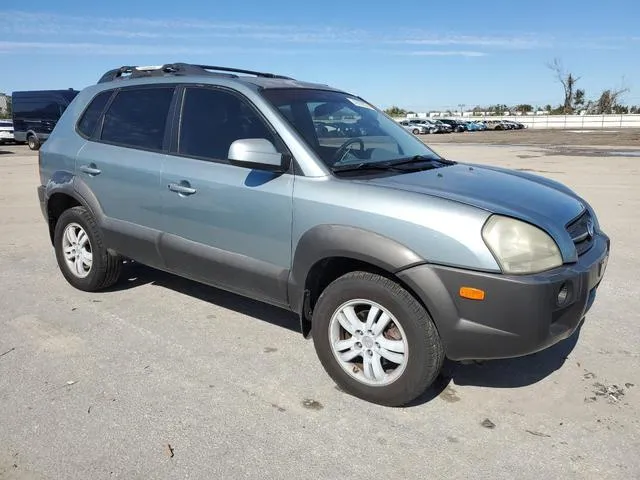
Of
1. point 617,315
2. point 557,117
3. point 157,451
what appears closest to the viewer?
point 157,451

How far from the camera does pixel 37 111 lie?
26672 mm

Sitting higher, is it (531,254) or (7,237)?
(531,254)

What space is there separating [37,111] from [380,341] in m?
27.9

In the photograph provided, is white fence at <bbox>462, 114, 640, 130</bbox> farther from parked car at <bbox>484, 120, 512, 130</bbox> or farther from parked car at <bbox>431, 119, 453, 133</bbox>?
parked car at <bbox>431, 119, 453, 133</bbox>

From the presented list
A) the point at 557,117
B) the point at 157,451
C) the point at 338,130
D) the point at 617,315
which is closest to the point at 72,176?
the point at 338,130

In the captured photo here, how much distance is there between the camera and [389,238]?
2988 millimetres

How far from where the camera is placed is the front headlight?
2785 mm

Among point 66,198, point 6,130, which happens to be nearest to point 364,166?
point 66,198

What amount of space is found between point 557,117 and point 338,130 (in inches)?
2894

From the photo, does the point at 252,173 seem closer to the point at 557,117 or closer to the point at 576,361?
the point at 576,361

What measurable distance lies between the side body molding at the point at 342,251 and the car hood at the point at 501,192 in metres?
0.33

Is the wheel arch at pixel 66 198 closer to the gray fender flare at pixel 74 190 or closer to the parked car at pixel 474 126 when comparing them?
the gray fender flare at pixel 74 190

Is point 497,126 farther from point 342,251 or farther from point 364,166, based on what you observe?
point 342,251

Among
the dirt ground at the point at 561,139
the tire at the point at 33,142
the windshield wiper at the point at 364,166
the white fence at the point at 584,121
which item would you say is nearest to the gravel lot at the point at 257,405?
the windshield wiper at the point at 364,166
